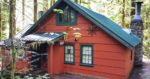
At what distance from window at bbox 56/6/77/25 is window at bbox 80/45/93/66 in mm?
1743

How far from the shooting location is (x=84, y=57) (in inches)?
544

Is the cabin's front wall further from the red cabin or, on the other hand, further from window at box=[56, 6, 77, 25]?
window at box=[56, 6, 77, 25]

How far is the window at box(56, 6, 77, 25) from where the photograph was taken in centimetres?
1411

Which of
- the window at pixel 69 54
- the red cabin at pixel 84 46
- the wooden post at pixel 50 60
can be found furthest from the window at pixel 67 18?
the wooden post at pixel 50 60

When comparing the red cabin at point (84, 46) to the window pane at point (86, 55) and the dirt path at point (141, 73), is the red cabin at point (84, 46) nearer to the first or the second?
the window pane at point (86, 55)

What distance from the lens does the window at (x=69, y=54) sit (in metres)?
14.3

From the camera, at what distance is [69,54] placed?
14.4 meters

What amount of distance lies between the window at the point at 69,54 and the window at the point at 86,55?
2.25ft

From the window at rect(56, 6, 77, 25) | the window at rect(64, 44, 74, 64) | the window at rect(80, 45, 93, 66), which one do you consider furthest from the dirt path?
the window at rect(56, 6, 77, 25)

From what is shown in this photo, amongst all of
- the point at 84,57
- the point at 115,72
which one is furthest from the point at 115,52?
the point at 84,57

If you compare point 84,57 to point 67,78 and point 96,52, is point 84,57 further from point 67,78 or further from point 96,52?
point 67,78

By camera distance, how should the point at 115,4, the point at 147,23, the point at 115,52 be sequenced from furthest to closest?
the point at 147,23, the point at 115,4, the point at 115,52

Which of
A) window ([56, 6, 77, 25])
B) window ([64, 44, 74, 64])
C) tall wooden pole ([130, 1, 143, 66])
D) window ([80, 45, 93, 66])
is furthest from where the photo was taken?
tall wooden pole ([130, 1, 143, 66])

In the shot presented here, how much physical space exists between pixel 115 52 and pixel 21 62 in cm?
573
